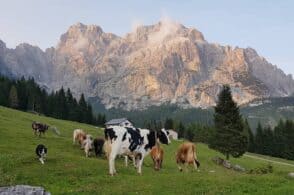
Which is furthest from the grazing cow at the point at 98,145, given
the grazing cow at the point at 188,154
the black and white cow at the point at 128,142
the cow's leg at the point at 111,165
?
the cow's leg at the point at 111,165

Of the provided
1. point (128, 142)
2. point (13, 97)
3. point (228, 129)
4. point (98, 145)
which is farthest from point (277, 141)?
point (128, 142)

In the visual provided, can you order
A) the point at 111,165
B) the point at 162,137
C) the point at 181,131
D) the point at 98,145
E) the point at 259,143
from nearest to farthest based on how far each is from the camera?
1. the point at 111,165
2. the point at 162,137
3. the point at 98,145
4. the point at 259,143
5. the point at 181,131

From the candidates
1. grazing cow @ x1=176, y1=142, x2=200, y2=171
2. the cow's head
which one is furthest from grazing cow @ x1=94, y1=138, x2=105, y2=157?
the cow's head

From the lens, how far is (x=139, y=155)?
3064 centimetres

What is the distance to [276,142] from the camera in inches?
5856

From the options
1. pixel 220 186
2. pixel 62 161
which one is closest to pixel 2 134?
pixel 62 161

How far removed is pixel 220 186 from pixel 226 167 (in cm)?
4536

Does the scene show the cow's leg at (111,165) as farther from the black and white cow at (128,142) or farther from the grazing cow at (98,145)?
the grazing cow at (98,145)

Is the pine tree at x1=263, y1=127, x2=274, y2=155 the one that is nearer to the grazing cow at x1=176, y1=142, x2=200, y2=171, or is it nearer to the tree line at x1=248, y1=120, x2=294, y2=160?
the tree line at x1=248, y1=120, x2=294, y2=160

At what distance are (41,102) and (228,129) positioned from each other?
9510 cm

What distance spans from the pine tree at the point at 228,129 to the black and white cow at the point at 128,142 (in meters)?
47.0

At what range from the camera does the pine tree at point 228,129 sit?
76.8 meters

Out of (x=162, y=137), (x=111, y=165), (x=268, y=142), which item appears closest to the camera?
(x=111, y=165)

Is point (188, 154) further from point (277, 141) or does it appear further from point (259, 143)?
point (259, 143)
